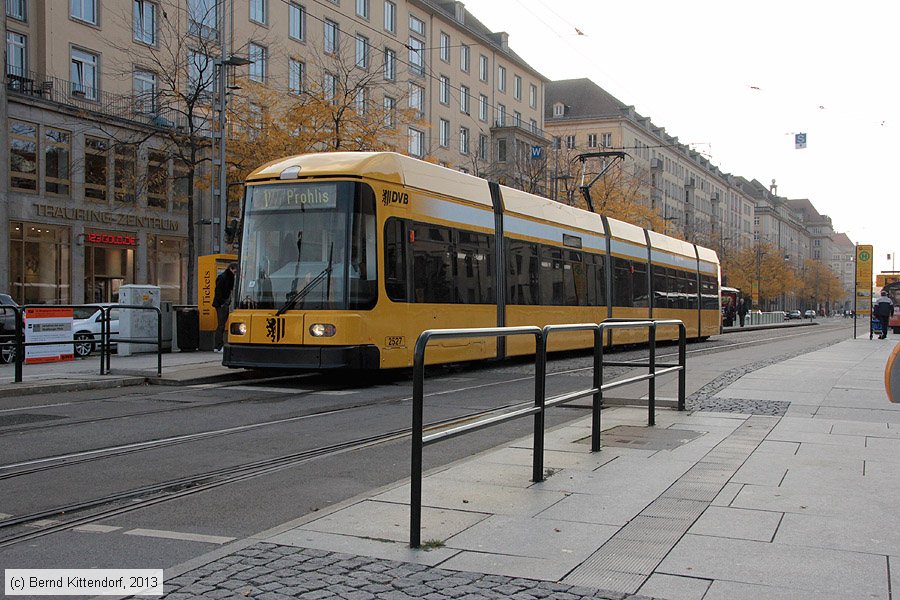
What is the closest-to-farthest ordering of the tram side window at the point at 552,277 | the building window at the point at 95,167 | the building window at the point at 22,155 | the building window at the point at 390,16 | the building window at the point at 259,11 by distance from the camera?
the tram side window at the point at 552,277 → the building window at the point at 22,155 → the building window at the point at 95,167 → the building window at the point at 259,11 → the building window at the point at 390,16

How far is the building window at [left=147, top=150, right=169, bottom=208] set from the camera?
106 feet

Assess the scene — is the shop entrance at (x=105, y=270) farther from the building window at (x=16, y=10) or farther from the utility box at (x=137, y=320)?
the utility box at (x=137, y=320)

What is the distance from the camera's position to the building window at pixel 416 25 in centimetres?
5528

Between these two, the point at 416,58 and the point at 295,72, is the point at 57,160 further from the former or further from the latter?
the point at 416,58

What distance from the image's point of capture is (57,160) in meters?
33.2

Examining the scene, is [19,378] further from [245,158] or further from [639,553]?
[245,158]

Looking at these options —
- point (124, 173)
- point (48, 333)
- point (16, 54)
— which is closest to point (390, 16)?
point (124, 173)

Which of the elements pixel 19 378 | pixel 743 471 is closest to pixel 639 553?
pixel 743 471

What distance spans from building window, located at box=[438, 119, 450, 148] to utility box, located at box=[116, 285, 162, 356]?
39.7 meters

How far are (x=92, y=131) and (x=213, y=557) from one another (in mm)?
33076

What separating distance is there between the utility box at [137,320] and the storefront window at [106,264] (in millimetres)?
15578

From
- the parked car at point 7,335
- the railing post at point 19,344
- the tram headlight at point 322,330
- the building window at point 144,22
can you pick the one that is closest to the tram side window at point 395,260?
the tram headlight at point 322,330

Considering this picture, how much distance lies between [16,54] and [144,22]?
533 centimetres

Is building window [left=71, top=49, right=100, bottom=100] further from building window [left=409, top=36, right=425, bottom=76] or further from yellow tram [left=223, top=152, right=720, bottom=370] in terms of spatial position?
building window [left=409, top=36, right=425, bottom=76]
